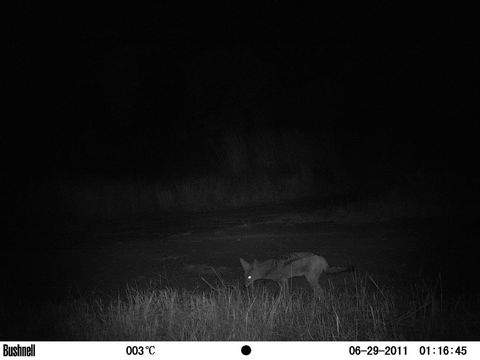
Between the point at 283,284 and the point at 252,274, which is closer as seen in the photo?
the point at 283,284

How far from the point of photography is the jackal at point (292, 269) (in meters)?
8.31

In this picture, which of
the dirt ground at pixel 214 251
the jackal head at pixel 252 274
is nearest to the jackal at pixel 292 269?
the jackal head at pixel 252 274

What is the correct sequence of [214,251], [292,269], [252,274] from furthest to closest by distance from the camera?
[214,251]
[252,274]
[292,269]

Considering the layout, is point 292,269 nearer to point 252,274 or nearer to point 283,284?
point 283,284

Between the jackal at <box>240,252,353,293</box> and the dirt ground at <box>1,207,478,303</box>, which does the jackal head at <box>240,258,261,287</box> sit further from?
the dirt ground at <box>1,207,478,303</box>

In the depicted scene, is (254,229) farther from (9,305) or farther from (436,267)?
(9,305)

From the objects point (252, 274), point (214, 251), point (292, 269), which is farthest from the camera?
point (214, 251)

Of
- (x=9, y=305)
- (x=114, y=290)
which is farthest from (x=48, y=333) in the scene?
(x=114, y=290)

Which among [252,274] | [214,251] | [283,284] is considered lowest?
[283,284]

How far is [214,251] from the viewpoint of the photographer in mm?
12211

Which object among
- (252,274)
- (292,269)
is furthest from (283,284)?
(252,274)

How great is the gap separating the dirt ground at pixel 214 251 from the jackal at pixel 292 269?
31.7 inches

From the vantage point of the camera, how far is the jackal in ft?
27.3

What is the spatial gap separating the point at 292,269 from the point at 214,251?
3976mm
